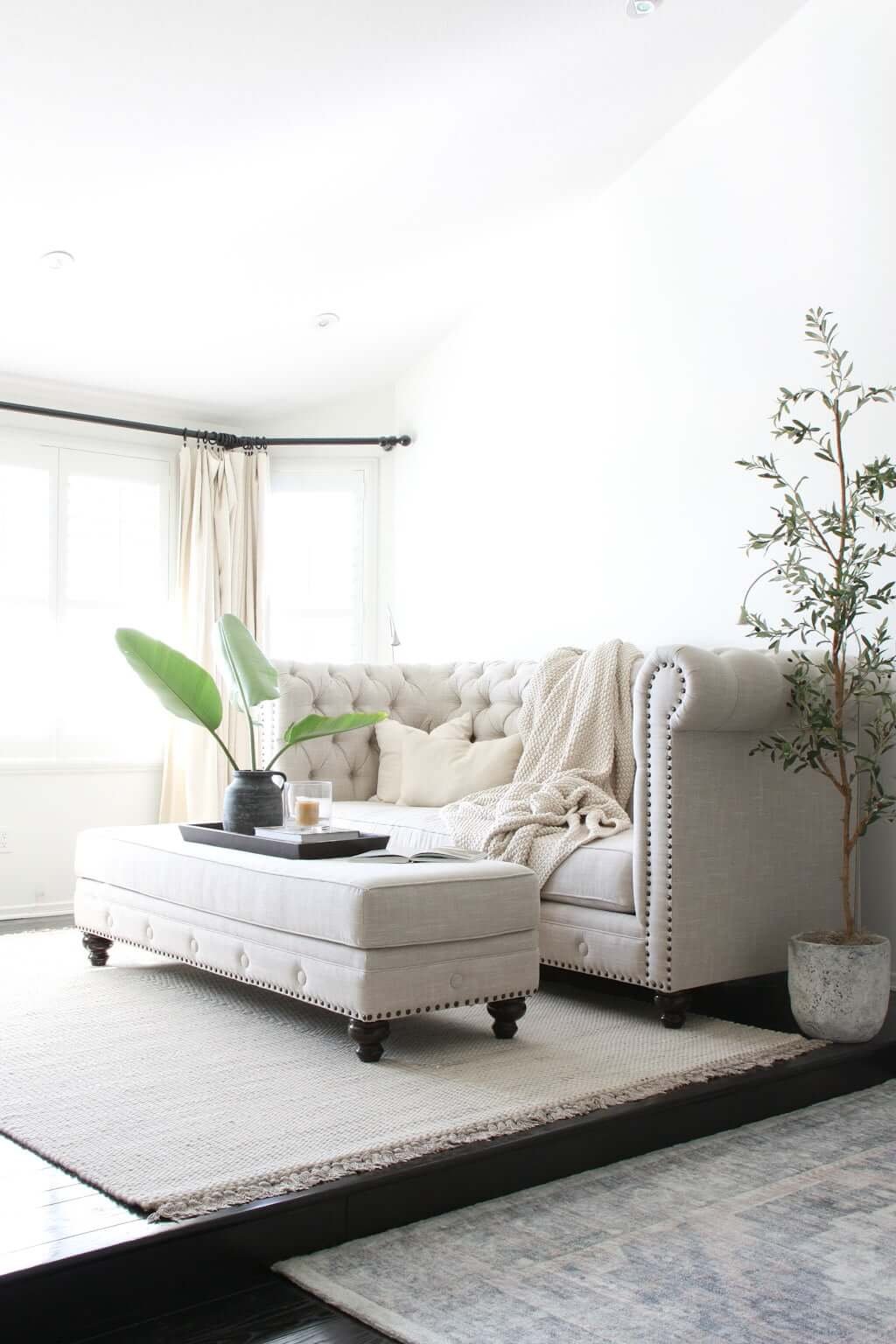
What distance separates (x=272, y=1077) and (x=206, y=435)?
12.4 feet

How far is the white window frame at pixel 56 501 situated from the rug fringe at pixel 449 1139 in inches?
135

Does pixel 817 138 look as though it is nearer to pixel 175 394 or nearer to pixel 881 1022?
pixel 881 1022

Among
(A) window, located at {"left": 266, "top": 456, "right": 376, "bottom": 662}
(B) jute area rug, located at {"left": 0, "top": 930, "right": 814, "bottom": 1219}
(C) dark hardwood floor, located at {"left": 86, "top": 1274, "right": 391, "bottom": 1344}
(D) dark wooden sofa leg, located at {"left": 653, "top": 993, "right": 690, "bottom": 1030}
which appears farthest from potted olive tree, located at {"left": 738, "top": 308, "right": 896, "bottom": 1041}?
(A) window, located at {"left": 266, "top": 456, "right": 376, "bottom": 662}

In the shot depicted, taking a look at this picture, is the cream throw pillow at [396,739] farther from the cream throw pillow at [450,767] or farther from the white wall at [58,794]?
the white wall at [58,794]

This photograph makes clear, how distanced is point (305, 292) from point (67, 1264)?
4.06m

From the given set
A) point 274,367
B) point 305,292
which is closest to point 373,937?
point 305,292

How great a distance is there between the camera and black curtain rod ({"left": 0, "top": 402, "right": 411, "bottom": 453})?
5238mm

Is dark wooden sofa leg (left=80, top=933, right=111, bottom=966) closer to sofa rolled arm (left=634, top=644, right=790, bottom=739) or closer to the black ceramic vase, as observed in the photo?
the black ceramic vase

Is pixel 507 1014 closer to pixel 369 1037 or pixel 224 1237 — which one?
pixel 369 1037

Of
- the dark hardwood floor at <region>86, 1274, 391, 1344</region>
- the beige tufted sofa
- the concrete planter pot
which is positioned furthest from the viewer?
the beige tufted sofa

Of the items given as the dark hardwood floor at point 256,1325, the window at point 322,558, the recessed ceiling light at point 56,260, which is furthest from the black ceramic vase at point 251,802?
the window at point 322,558

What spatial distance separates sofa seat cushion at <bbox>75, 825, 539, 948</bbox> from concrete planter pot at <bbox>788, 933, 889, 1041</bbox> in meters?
0.66

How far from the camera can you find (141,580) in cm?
559

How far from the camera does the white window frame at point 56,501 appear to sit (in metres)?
5.21
